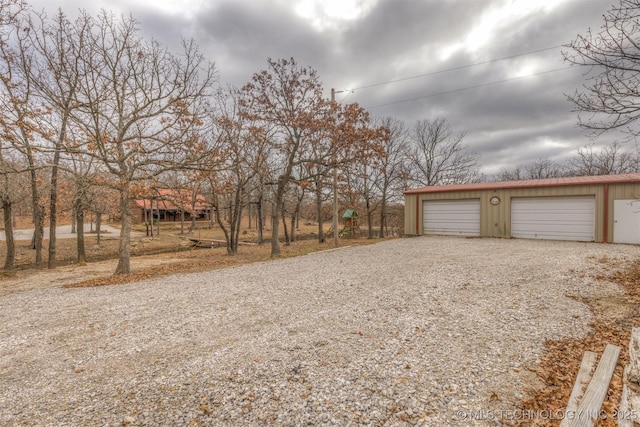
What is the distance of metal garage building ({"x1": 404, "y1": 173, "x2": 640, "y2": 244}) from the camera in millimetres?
11352

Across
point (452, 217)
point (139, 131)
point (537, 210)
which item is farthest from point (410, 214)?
point (139, 131)

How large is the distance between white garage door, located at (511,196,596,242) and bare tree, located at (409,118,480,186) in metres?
12.9

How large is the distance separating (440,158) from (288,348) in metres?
26.5

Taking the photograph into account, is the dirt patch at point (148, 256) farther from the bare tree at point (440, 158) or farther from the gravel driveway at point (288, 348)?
the bare tree at point (440, 158)

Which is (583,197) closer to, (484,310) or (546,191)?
(546,191)

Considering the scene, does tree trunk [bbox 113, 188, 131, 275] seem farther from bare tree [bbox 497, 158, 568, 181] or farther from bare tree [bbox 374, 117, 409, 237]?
bare tree [bbox 497, 158, 568, 181]

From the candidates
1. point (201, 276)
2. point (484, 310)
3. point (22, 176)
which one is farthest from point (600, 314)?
point (22, 176)

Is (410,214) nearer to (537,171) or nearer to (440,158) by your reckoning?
(440,158)

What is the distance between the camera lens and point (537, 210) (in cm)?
1304

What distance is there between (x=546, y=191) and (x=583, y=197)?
48.7 inches

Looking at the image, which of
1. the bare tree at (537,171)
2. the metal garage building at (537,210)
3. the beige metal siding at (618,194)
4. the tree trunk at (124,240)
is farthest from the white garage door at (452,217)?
the bare tree at (537,171)

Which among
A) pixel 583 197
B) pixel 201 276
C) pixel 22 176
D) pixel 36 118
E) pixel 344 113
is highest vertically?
pixel 344 113

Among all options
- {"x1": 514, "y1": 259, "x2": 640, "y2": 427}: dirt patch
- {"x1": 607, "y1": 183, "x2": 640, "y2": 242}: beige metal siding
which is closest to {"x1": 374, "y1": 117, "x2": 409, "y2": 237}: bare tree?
{"x1": 607, "y1": 183, "x2": 640, "y2": 242}: beige metal siding

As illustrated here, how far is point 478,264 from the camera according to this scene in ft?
24.7
